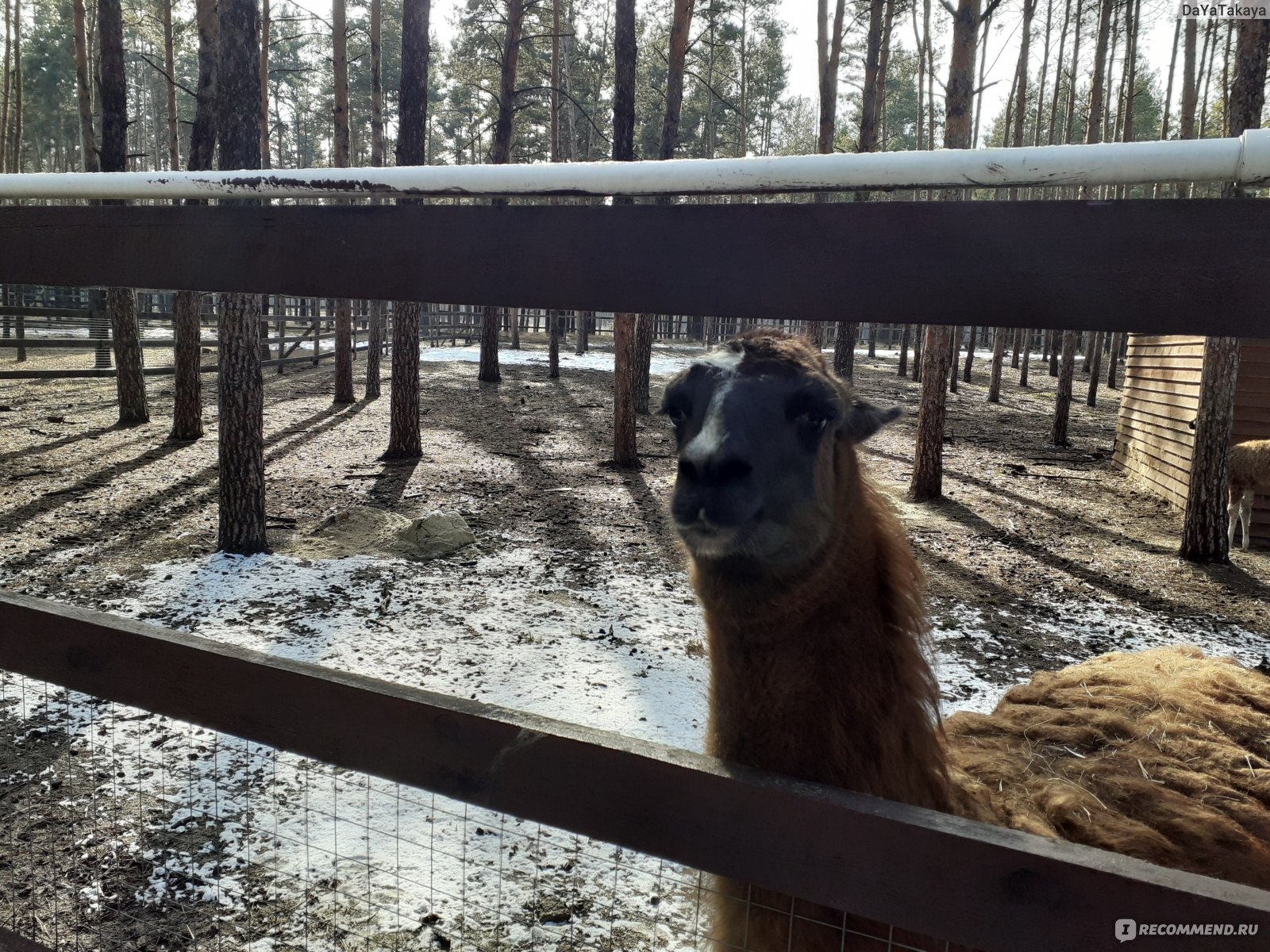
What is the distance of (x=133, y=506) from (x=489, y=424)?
6.68 m

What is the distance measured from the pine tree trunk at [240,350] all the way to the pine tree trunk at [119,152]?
408 centimetres

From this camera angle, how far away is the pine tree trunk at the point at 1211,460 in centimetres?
835

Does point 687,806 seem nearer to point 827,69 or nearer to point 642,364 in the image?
point 642,364

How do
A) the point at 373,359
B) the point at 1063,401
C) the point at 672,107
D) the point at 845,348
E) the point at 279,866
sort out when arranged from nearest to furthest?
the point at 279,866, the point at 672,107, the point at 1063,401, the point at 373,359, the point at 845,348

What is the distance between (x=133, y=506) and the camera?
8.76 meters

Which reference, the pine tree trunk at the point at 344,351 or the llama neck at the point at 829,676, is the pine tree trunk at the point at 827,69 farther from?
the llama neck at the point at 829,676

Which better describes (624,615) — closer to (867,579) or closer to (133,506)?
(867,579)

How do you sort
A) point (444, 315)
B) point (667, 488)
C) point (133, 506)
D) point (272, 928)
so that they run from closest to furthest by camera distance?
1. point (272, 928)
2. point (133, 506)
3. point (667, 488)
4. point (444, 315)

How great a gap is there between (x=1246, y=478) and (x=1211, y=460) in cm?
123

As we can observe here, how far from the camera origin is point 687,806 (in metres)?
1.41

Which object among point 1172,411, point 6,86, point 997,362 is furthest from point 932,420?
point 6,86

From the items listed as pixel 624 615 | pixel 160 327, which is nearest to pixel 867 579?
pixel 624 615

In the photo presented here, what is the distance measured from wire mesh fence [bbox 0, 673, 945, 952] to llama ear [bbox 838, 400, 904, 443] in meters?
1.37

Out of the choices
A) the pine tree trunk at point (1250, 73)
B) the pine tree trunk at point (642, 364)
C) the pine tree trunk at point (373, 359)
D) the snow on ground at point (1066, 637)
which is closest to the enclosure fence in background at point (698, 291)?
the snow on ground at point (1066, 637)
